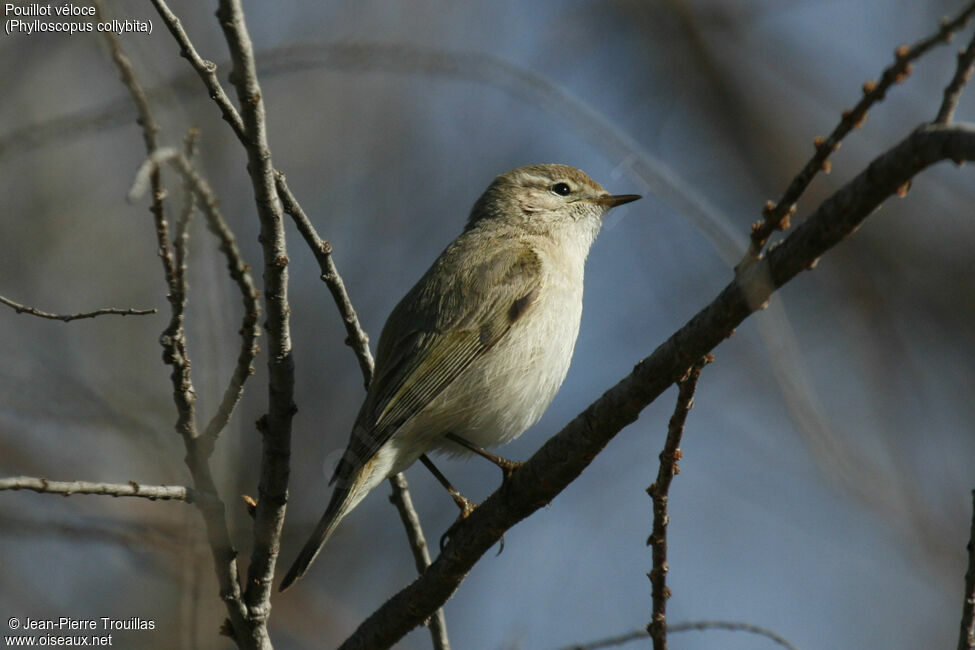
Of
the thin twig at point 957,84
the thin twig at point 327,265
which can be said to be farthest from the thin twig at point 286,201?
the thin twig at point 957,84

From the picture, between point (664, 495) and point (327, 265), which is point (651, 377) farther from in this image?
point (327, 265)

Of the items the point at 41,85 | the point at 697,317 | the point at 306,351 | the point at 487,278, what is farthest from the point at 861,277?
the point at 41,85

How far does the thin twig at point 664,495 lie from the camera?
91.9 inches

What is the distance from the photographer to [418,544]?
3641 millimetres

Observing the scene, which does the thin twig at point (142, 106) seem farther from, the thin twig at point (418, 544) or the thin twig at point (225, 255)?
the thin twig at point (418, 544)

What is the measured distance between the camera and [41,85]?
638cm

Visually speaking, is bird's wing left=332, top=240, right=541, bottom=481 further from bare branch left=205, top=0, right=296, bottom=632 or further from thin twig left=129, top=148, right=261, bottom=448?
thin twig left=129, top=148, right=261, bottom=448

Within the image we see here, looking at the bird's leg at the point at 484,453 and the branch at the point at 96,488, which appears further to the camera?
the bird's leg at the point at 484,453

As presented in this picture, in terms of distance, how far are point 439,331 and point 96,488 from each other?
1962 mm

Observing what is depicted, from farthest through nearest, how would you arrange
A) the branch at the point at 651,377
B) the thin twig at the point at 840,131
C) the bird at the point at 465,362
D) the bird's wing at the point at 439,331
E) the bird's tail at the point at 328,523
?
1. the bird's wing at the point at 439,331
2. the bird at the point at 465,362
3. the bird's tail at the point at 328,523
4. the branch at the point at 651,377
5. the thin twig at the point at 840,131

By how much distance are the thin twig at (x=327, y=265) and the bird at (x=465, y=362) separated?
287 mm

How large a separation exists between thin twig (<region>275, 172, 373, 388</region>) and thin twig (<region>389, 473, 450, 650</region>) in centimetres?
57

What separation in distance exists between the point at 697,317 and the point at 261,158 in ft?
4.16

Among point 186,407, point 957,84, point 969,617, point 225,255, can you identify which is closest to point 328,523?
point 186,407
